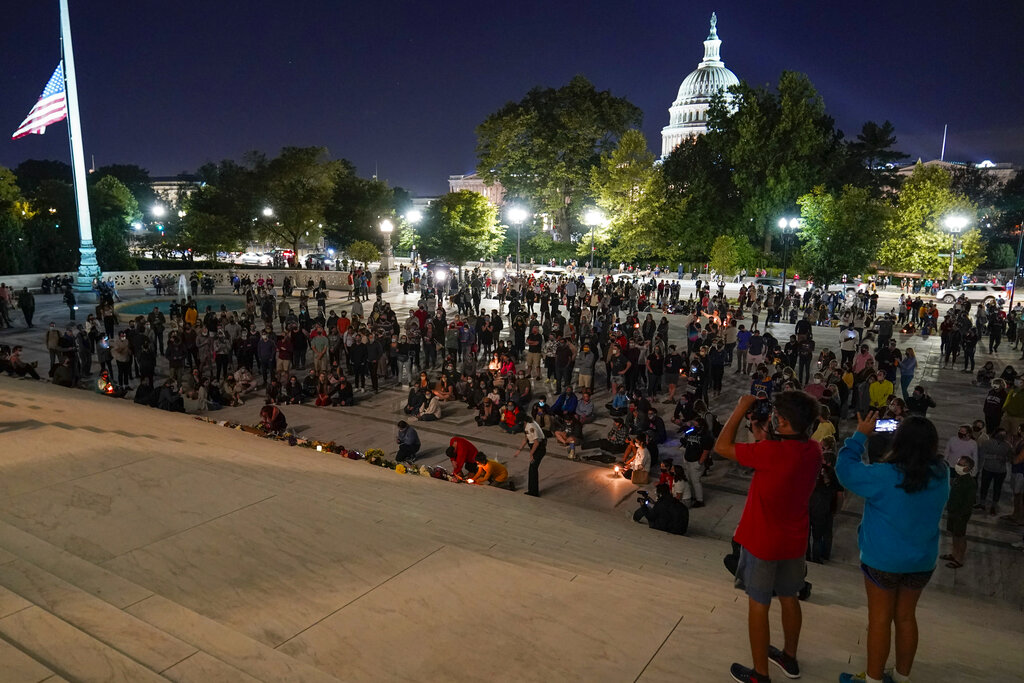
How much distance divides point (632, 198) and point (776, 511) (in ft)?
158

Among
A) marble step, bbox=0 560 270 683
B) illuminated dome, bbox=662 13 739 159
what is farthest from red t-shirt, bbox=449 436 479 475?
illuminated dome, bbox=662 13 739 159

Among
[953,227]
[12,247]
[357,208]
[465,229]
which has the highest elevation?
[357,208]

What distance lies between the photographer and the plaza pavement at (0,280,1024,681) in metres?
3.86

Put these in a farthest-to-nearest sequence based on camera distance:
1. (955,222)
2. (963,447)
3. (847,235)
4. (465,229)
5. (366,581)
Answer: (465,229)
(955,222)
(847,235)
(963,447)
(366,581)

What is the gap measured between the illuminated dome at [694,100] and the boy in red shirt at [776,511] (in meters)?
123

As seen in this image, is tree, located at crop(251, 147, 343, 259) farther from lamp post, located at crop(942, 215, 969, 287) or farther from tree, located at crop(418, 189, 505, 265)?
lamp post, located at crop(942, 215, 969, 287)

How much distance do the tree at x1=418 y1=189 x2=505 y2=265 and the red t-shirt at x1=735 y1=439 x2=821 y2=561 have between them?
156 feet

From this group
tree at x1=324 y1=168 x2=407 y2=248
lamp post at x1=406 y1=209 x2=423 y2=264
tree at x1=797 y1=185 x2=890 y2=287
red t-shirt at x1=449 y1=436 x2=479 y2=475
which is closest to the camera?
red t-shirt at x1=449 y1=436 x2=479 y2=475

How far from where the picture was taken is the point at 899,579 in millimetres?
3449

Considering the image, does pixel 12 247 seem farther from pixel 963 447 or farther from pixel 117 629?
pixel 963 447

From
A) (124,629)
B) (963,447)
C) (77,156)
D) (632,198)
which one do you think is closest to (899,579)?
(124,629)

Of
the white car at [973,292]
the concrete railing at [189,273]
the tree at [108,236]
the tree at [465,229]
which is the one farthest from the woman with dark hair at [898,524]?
the tree at [108,236]

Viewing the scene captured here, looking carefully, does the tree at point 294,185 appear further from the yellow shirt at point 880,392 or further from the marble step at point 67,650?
the marble step at point 67,650

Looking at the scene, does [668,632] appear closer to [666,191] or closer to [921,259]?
[921,259]
